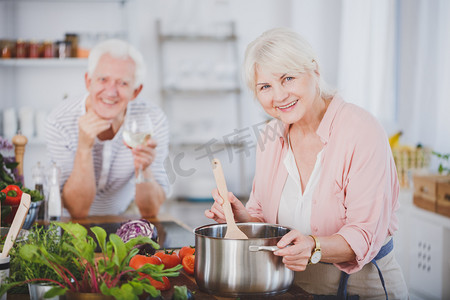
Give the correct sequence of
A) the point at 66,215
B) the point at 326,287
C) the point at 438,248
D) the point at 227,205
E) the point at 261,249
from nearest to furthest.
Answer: the point at 261,249 → the point at 227,205 → the point at 326,287 → the point at 66,215 → the point at 438,248

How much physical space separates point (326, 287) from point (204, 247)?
2.01ft

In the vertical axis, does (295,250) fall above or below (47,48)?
below

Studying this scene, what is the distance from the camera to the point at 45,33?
4.34 meters

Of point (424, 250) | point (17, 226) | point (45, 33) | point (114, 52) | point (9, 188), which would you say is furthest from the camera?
point (45, 33)

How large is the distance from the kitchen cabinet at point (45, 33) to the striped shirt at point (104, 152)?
69.3 inches

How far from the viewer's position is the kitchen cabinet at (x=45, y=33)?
4.29 m

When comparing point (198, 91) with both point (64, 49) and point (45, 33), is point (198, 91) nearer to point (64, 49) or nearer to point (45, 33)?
point (64, 49)

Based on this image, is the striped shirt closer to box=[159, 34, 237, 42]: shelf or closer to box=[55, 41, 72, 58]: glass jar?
box=[55, 41, 72, 58]: glass jar

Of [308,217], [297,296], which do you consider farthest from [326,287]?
[297,296]

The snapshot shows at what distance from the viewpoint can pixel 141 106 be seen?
106 inches

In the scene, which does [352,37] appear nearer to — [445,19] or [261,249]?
[445,19]

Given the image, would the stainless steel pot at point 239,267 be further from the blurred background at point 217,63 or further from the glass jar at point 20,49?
the glass jar at point 20,49

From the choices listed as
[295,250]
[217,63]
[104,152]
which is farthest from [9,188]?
[217,63]

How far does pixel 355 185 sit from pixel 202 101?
10.6 ft
